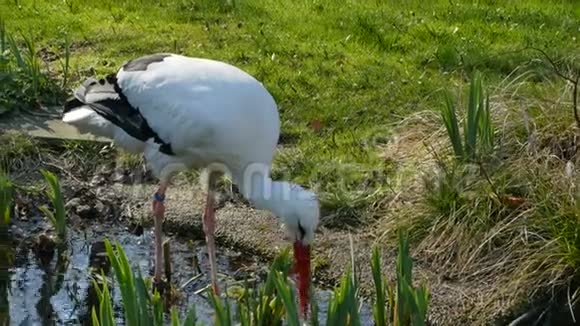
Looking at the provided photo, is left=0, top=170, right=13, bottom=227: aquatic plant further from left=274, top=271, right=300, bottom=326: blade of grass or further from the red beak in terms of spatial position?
left=274, top=271, right=300, bottom=326: blade of grass

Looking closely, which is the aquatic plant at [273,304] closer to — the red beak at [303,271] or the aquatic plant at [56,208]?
the red beak at [303,271]

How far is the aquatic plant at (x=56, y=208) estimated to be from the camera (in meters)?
5.99

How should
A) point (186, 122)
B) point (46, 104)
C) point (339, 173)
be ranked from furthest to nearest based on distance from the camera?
point (46, 104) < point (339, 173) < point (186, 122)

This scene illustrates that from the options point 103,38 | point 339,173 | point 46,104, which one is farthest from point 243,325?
point 103,38

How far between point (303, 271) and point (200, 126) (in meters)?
0.91

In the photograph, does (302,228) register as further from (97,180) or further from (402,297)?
(97,180)

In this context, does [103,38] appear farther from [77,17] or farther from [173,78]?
[173,78]

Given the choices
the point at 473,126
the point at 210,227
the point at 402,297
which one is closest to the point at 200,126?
the point at 210,227

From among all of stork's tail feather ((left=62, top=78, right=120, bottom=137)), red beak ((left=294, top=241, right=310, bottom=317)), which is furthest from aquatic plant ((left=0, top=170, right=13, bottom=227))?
red beak ((left=294, top=241, right=310, bottom=317))

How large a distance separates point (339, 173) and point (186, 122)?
129 centimetres

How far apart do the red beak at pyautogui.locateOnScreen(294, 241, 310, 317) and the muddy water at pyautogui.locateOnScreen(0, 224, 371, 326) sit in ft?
1.32

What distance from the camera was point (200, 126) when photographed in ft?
19.5

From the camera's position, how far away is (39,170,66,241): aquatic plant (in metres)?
5.99

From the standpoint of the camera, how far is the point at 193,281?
6.22m
